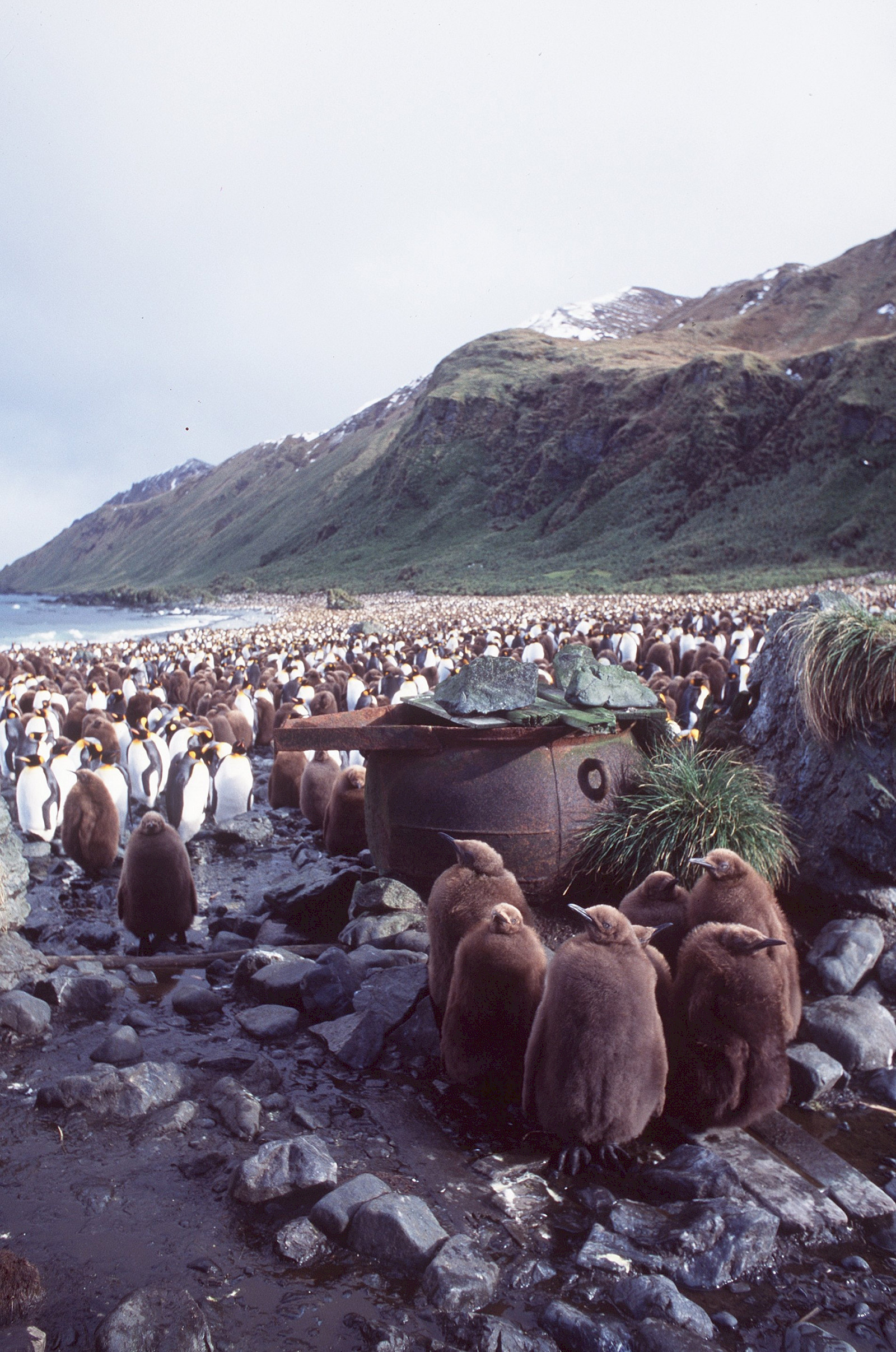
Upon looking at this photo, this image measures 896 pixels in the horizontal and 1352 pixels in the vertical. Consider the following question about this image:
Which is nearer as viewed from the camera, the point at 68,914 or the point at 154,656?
the point at 68,914

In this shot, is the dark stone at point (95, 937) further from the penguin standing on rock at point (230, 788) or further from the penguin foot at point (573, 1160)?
the penguin foot at point (573, 1160)

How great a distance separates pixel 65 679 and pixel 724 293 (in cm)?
14394

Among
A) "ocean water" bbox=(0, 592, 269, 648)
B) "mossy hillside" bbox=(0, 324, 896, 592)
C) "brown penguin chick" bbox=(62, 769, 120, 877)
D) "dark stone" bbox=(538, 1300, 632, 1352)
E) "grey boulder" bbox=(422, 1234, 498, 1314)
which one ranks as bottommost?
"dark stone" bbox=(538, 1300, 632, 1352)

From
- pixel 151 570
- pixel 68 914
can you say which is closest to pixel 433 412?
pixel 151 570

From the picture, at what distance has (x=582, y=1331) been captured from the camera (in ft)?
8.14

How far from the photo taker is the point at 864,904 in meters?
5.31

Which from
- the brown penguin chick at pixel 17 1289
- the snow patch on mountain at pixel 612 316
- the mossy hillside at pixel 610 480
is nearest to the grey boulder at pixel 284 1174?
the brown penguin chick at pixel 17 1289

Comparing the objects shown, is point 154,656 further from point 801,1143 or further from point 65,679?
point 801,1143

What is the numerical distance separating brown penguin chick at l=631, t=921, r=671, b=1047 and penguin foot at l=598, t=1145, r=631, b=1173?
48 centimetres

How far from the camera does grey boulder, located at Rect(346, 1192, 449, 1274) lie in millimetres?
2770

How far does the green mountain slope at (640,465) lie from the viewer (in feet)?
215

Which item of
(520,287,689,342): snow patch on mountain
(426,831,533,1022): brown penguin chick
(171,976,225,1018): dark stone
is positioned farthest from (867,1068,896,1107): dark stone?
(520,287,689,342): snow patch on mountain

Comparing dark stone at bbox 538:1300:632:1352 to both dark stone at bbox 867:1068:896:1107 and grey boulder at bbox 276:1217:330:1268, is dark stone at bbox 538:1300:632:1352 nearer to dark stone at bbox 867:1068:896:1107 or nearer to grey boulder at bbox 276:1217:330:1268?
grey boulder at bbox 276:1217:330:1268

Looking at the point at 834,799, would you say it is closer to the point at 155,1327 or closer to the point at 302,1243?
the point at 302,1243
